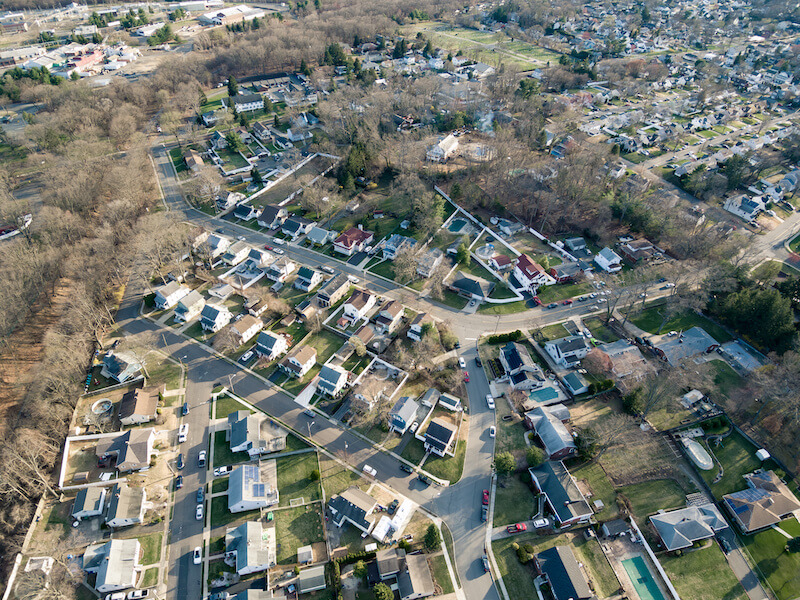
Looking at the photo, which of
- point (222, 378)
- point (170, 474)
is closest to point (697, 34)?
point (222, 378)

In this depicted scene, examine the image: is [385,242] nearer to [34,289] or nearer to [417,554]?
[417,554]

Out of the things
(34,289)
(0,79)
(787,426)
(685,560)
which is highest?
(0,79)

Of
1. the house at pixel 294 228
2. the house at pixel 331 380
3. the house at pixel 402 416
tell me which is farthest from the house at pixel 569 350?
the house at pixel 294 228

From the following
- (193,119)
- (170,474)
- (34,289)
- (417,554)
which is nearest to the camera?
(417,554)

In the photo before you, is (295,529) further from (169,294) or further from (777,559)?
(777,559)

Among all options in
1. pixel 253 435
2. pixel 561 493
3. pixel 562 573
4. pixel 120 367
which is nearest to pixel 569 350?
pixel 561 493

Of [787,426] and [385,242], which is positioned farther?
[385,242]

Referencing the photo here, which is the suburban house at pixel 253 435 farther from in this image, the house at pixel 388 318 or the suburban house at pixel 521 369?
the suburban house at pixel 521 369
